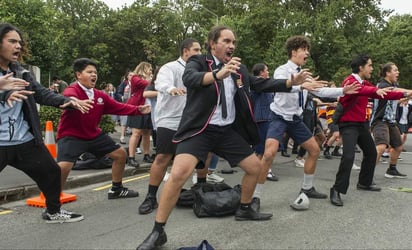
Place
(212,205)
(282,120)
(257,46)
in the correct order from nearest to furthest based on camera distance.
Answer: (212,205) → (282,120) → (257,46)

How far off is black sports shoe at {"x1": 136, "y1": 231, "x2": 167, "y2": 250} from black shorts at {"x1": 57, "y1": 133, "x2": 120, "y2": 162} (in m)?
1.82

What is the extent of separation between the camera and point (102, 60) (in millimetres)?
38062

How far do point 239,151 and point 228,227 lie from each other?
33.3 inches

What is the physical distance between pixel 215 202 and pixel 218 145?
0.92 metres

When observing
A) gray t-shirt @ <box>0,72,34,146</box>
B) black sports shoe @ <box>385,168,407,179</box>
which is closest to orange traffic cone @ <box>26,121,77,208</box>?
gray t-shirt @ <box>0,72,34,146</box>

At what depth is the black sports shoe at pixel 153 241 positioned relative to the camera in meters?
3.78

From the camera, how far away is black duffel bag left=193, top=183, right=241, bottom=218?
16.3ft

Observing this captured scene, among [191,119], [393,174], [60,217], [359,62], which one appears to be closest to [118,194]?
[60,217]

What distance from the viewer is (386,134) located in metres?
7.54

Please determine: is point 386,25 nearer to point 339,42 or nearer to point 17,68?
point 339,42

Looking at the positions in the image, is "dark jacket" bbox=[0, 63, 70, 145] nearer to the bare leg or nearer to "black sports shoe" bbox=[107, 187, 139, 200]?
the bare leg

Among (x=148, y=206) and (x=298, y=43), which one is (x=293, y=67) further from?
(x=148, y=206)

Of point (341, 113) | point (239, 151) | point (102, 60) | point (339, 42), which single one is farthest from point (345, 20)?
point (239, 151)

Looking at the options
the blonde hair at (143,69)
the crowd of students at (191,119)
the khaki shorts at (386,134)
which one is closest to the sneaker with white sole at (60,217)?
the crowd of students at (191,119)
